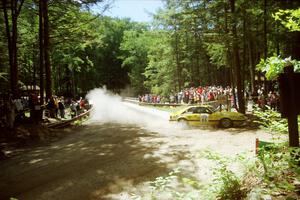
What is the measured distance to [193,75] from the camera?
58531 millimetres

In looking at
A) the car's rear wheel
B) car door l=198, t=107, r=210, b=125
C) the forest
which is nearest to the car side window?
car door l=198, t=107, r=210, b=125

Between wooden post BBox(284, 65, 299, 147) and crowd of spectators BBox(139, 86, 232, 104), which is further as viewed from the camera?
crowd of spectators BBox(139, 86, 232, 104)

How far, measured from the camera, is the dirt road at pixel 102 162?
891cm

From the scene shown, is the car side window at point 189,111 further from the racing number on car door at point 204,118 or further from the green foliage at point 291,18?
the green foliage at point 291,18

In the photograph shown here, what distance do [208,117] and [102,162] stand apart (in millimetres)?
10745

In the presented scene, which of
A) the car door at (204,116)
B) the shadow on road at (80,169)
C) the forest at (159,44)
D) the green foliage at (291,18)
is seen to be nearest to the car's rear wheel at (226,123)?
the car door at (204,116)

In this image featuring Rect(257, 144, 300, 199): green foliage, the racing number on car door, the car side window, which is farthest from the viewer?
the car side window

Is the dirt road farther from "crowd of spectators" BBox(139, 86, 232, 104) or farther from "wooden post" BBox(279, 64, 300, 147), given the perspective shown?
"crowd of spectators" BBox(139, 86, 232, 104)

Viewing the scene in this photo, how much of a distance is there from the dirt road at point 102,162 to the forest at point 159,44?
504 centimetres

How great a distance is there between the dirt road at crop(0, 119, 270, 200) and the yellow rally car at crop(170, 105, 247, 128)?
2087 millimetres

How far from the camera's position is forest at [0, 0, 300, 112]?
2228 centimetres

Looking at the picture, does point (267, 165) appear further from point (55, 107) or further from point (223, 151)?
point (55, 107)

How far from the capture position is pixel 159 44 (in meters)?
58.4

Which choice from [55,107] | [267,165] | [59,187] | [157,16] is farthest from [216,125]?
[157,16]
